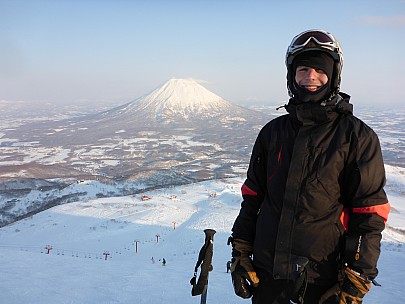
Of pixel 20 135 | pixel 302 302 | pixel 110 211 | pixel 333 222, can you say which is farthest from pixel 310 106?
pixel 20 135

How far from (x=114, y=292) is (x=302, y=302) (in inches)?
274

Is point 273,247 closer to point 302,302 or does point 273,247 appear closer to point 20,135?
point 302,302

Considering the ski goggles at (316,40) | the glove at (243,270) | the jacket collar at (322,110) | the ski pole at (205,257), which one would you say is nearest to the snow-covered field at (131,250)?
the ski pole at (205,257)

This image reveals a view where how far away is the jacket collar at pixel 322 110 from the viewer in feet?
7.60

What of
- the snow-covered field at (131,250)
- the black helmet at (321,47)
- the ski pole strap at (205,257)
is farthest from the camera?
the snow-covered field at (131,250)

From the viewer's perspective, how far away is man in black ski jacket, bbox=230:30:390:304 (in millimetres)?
2199

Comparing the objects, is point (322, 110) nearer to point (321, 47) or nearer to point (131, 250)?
point (321, 47)

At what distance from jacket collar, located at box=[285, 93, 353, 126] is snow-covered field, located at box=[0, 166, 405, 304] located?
21.8 feet

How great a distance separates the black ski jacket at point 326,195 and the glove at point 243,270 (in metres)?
0.27

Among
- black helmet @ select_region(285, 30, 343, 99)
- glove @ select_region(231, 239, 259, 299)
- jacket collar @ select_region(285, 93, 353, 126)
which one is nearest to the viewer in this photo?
jacket collar @ select_region(285, 93, 353, 126)

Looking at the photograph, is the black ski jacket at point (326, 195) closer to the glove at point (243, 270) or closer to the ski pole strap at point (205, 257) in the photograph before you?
the glove at point (243, 270)

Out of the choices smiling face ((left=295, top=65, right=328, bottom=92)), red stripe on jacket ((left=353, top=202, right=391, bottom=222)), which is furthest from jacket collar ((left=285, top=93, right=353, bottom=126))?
red stripe on jacket ((left=353, top=202, right=391, bottom=222))

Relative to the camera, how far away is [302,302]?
238cm

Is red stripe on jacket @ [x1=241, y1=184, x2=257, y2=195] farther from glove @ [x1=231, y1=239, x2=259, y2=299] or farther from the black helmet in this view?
the black helmet
